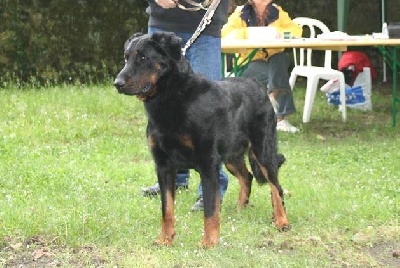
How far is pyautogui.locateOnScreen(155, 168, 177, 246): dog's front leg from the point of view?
4641mm

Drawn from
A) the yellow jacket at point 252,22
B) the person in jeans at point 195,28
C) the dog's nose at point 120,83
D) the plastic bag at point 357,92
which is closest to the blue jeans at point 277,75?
the yellow jacket at point 252,22

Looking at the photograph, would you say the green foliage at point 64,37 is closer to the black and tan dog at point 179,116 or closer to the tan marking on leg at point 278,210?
the tan marking on leg at point 278,210

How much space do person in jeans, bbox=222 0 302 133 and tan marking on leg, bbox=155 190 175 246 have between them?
4.59m

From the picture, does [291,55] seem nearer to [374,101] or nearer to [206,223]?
[374,101]

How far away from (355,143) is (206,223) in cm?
424

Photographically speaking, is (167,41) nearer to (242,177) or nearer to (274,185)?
(274,185)

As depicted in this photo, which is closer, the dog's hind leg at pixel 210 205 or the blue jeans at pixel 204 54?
the dog's hind leg at pixel 210 205

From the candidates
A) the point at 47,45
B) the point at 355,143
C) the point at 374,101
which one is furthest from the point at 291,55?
the point at 355,143

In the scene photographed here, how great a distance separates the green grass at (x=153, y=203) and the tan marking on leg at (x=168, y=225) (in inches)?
2.5

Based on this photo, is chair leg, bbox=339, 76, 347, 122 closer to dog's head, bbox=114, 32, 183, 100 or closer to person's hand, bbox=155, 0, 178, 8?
person's hand, bbox=155, 0, 178, 8

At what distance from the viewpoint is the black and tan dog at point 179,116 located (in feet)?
14.2

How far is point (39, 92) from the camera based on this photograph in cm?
1130

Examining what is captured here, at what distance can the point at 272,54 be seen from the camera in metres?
9.23

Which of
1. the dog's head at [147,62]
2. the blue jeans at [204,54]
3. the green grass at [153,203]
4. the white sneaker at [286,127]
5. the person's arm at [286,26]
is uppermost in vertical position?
the dog's head at [147,62]
